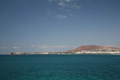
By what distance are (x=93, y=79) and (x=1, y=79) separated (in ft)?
76.9

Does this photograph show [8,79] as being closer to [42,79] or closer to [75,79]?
[42,79]

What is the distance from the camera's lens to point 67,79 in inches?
1215

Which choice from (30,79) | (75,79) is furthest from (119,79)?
(30,79)

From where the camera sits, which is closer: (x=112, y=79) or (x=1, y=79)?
(x=112, y=79)

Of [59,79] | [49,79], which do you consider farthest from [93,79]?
[49,79]

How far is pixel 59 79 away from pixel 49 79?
2507 millimetres

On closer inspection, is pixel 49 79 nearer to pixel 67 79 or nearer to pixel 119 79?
pixel 67 79

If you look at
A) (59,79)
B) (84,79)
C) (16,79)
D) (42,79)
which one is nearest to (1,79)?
(16,79)

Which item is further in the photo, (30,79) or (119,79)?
(30,79)

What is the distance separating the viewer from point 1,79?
31.8 m

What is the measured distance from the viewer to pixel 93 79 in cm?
3036

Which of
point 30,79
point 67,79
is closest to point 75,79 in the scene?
point 67,79

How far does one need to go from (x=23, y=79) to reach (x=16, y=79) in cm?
181

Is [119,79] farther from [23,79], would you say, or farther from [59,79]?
[23,79]
